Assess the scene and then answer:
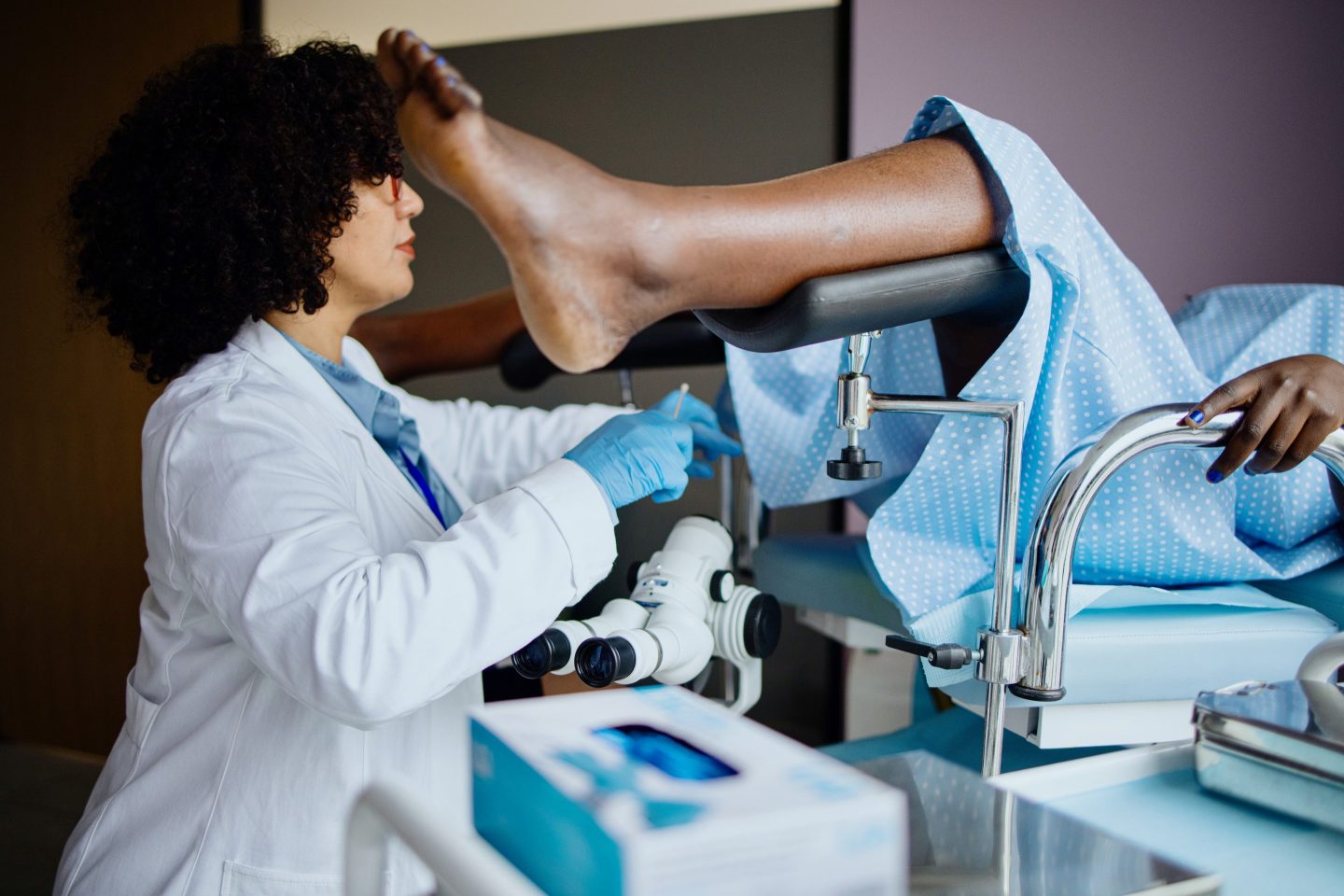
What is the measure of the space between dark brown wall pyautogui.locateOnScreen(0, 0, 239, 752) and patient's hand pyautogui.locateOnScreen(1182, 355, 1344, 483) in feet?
7.92

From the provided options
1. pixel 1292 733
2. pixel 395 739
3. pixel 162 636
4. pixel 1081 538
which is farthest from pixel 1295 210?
pixel 162 636

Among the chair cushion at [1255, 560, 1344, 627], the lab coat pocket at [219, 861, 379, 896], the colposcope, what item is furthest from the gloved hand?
the chair cushion at [1255, 560, 1344, 627]

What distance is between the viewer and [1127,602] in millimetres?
1032

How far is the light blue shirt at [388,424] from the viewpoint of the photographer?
121 cm

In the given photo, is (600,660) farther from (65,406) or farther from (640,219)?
(65,406)

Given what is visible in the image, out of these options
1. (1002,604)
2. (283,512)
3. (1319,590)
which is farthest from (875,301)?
(1319,590)

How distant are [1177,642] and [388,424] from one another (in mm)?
896

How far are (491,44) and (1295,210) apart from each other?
1672 millimetres

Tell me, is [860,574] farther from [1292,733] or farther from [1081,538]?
[1292,733]

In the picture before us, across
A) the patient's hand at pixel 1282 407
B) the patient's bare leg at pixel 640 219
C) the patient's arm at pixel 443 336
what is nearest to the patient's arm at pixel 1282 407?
the patient's hand at pixel 1282 407

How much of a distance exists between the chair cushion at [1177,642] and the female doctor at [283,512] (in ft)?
1.38

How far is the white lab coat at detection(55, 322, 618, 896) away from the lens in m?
0.90

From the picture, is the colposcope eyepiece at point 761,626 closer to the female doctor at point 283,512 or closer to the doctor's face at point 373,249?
the female doctor at point 283,512

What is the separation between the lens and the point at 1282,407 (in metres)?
0.87
